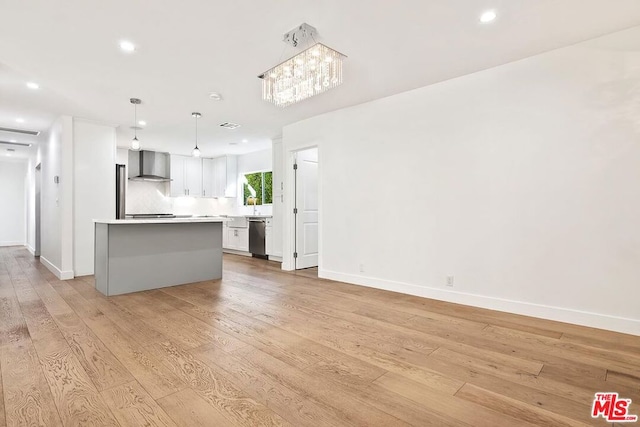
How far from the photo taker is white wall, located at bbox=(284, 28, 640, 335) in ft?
8.51

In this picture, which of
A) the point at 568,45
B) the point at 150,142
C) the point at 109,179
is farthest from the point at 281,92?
the point at 150,142

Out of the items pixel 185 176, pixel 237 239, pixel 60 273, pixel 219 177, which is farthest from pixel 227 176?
pixel 60 273

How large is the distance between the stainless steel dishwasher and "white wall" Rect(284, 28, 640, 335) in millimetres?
2857

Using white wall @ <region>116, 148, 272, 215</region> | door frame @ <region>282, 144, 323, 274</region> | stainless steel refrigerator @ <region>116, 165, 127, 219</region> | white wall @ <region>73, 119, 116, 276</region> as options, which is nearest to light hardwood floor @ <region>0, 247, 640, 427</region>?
white wall @ <region>73, 119, 116, 276</region>

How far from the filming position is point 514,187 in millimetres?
3070

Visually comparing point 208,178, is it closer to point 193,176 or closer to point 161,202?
point 193,176

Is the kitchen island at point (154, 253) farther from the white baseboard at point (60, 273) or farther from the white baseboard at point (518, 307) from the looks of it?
the white baseboard at point (518, 307)

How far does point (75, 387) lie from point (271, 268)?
12.9ft

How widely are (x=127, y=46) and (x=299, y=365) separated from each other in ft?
10.0

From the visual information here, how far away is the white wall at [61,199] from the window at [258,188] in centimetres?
377

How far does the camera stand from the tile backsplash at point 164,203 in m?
7.56

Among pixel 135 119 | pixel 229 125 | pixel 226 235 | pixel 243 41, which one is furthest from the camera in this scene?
pixel 226 235

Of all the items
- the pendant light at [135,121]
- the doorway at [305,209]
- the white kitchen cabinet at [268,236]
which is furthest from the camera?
the white kitchen cabinet at [268,236]

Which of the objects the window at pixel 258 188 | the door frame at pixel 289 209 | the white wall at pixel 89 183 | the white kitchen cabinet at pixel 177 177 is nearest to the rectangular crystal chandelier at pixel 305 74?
the door frame at pixel 289 209
